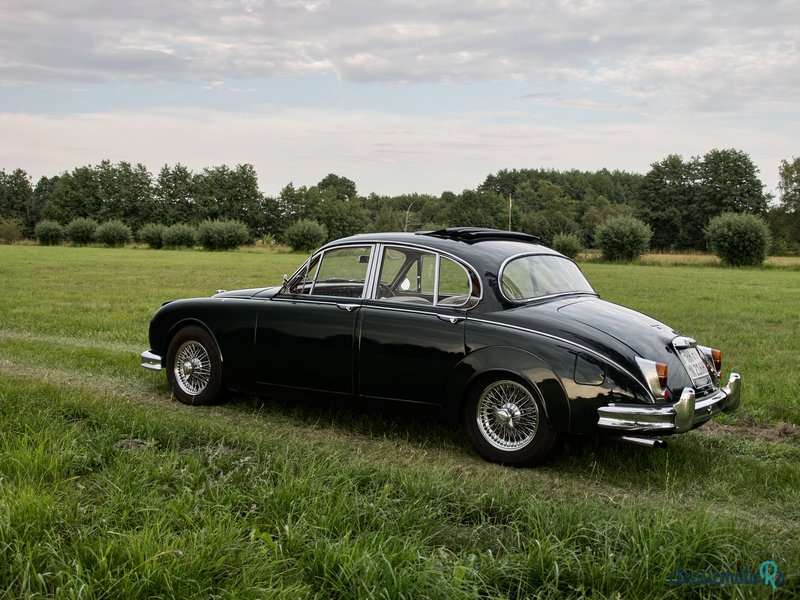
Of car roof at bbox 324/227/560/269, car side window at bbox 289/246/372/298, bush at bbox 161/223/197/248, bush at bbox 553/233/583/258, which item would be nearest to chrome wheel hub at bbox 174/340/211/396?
car side window at bbox 289/246/372/298

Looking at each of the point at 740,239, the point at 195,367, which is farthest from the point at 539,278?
the point at 740,239

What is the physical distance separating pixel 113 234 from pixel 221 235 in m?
10.9

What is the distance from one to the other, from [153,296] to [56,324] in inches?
207

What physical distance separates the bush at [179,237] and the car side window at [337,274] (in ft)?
187

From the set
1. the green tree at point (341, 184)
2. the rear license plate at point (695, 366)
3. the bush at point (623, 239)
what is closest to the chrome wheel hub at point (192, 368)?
the rear license plate at point (695, 366)

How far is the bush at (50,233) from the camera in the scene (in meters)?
67.2

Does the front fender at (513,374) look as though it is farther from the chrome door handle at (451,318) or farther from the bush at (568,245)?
the bush at (568,245)

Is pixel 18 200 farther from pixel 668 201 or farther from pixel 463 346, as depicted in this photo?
pixel 463 346

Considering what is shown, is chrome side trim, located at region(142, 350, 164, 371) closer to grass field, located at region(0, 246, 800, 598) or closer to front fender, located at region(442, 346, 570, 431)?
grass field, located at region(0, 246, 800, 598)

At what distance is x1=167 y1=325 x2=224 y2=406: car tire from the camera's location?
6.70m

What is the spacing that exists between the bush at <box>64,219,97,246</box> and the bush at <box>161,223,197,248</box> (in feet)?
27.1

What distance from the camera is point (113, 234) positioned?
6312cm

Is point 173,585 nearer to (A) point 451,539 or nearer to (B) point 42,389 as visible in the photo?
(A) point 451,539

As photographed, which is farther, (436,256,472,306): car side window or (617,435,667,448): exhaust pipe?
(436,256,472,306): car side window
